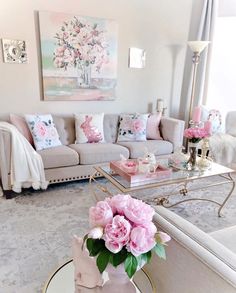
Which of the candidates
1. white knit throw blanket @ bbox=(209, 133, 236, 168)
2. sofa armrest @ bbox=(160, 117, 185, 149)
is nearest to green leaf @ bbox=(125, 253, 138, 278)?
sofa armrest @ bbox=(160, 117, 185, 149)

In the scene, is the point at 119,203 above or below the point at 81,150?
above

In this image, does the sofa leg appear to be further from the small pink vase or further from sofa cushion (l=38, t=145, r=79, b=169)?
the small pink vase

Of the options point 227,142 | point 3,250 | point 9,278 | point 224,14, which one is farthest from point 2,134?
point 224,14

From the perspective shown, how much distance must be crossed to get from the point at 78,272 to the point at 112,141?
274cm

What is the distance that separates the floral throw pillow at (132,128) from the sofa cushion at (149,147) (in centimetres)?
11

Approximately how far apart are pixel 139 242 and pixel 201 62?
4.03 meters

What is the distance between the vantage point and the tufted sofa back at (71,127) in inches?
132

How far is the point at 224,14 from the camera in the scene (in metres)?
4.11

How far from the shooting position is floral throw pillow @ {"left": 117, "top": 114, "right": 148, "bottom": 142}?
356cm

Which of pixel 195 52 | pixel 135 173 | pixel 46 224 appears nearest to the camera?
pixel 135 173

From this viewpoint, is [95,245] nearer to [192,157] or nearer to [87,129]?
[192,157]

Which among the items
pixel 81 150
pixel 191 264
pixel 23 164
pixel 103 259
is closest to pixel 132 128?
pixel 81 150

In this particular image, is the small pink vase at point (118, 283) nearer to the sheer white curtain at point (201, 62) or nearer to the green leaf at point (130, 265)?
the green leaf at point (130, 265)

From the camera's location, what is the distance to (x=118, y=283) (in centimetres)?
86
